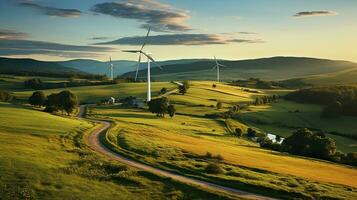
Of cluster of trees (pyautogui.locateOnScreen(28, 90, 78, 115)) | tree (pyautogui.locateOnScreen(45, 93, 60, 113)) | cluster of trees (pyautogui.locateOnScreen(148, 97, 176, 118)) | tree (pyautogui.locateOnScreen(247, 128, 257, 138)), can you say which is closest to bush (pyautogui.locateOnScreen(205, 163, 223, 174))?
cluster of trees (pyautogui.locateOnScreen(28, 90, 78, 115))

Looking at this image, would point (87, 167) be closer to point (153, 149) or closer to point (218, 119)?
point (153, 149)

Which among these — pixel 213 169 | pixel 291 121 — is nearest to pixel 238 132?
pixel 291 121

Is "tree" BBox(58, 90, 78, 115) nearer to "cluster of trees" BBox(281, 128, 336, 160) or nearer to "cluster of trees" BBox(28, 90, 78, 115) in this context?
"cluster of trees" BBox(28, 90, 78, 115)

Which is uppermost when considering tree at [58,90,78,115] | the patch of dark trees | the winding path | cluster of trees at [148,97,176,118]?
tree at [58,90,78,115]

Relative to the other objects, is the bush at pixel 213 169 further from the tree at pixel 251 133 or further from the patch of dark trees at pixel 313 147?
the tree at pixel 251 133

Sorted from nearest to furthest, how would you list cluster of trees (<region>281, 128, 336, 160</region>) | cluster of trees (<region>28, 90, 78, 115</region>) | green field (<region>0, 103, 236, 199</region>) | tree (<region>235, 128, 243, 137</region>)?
Result: green field (<region>0, 103, 236, 199</region>) → cluster of trees (<region>281, 128, 336, 160</region>) → cluster of trees (<region>28, 90, 78, 115</region>) → tree (<region>235, 128, 243, 137</region>)

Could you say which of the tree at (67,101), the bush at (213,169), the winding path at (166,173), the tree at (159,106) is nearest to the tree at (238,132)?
the tree at (159,106)

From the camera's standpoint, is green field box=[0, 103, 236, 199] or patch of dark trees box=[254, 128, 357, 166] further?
patch of dark trees box=[254, 128, 357, 166]
